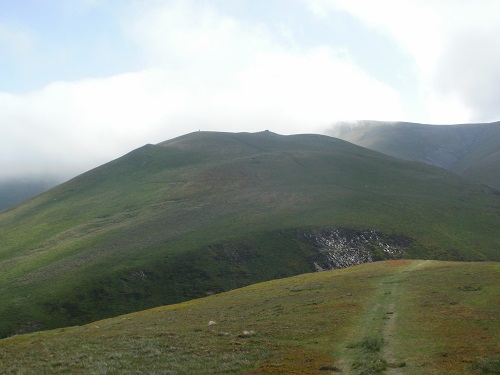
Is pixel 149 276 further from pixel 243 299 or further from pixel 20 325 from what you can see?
pixel 243 299

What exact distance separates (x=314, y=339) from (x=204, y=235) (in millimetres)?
95597

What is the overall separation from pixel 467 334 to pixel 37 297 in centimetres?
8366

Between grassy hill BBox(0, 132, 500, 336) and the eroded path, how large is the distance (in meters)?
59.4

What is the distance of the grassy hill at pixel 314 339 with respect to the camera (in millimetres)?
26312

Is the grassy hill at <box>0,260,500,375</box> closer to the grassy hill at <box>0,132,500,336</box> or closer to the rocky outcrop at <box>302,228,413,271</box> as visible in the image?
the grassy hill at <box>0,132,500,336</box>

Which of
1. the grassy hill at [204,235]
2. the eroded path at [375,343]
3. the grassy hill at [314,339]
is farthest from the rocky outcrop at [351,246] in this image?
the eroded path at [375,343]

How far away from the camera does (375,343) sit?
29.8m

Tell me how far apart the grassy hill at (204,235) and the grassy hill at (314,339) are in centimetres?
4122

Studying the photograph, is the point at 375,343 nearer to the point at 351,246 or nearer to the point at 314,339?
the point at 314,339

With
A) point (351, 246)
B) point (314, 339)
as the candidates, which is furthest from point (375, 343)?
point (351, 246)

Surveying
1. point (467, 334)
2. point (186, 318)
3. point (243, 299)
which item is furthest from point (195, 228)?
point (467, 334)

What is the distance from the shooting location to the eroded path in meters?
25.0

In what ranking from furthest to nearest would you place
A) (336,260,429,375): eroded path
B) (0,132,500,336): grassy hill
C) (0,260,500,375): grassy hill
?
(0,132,500,336): grassy hill < (0,260,500,375): grassy hill < (336,260,429,375): eroded path

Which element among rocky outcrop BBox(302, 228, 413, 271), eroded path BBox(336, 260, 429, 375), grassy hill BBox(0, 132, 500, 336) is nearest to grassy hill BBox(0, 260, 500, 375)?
eroded path BBox(336, 260, 429, 375)
